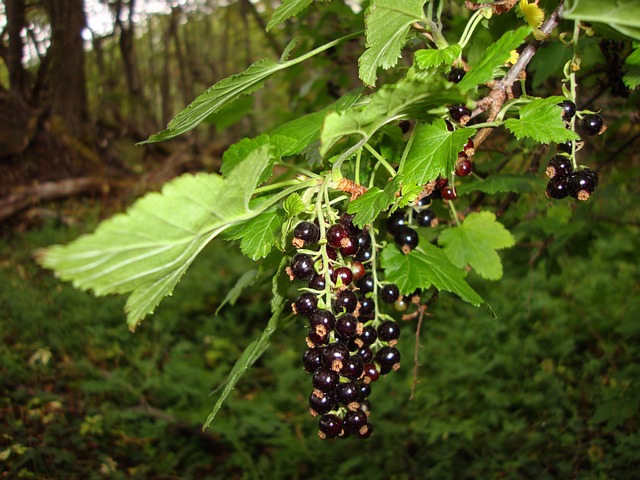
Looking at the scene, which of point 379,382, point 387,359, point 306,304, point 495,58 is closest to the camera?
point 495,58

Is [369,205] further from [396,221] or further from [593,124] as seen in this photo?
[593,124]

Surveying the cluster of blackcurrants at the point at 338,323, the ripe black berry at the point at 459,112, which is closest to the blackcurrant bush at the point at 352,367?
the cluster of blackcurrants at the point at 338,323

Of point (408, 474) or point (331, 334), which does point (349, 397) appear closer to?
point (331, 334)

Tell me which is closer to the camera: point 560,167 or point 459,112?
point 459,112

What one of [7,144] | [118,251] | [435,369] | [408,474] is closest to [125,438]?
[408,474]

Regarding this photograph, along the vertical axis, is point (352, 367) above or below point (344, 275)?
below

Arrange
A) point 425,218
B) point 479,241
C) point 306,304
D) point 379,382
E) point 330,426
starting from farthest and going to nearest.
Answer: point 379,382
point 479,241
point 425,218
point 330,426
point 306,304

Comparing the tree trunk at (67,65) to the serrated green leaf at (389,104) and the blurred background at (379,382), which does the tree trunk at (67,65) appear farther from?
the serrated green leaf at (389,104)

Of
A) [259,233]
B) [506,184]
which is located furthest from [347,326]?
[506,184]
